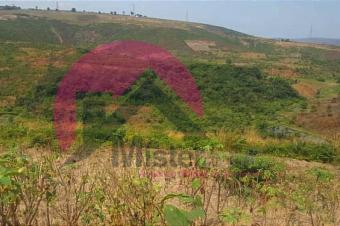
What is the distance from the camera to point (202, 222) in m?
3.30

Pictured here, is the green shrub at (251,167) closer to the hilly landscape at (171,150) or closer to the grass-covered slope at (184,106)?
the hilly landscape at (171,150)

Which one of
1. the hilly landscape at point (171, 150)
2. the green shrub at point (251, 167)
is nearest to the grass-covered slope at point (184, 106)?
the hilly landscape at point (171, 150)

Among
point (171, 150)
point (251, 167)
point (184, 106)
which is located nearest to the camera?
point (251, 167)

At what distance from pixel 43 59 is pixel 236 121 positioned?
16.9 meters

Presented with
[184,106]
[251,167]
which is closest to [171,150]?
[251,167]

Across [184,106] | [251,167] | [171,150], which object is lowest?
Answer: [184,106]

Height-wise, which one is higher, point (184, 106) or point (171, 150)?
point (171, 150)

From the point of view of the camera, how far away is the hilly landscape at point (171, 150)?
3234 millimetres

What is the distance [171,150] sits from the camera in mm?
8164

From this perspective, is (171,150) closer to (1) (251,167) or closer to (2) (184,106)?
(1) (251,167)

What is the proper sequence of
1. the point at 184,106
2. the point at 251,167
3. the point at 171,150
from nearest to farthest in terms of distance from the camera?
the point at 251,167 < the point at 171,150 < the point at 184,106

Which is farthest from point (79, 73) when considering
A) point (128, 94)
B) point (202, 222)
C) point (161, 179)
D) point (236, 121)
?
point (202, 222)

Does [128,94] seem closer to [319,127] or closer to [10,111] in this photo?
[10,111]

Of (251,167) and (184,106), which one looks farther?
(184,106)
